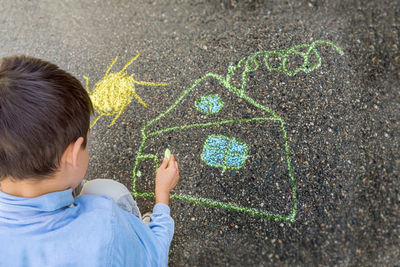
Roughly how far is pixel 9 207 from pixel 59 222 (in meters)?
0.18

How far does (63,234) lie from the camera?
106 centimetres

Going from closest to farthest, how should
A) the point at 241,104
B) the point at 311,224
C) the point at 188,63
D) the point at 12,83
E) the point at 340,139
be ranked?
the point at 12,83 < the point at 311,224 < the point at 340,139 < the point at 241,104 < the point at 188,63

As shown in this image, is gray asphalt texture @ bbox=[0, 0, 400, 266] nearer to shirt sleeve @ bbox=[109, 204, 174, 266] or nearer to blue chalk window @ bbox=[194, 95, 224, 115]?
blue chalk window @ bbox=[194, 95, 224, 115]

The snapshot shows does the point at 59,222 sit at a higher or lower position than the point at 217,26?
lower

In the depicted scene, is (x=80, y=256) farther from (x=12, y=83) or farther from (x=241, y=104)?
(x=241, y=104)

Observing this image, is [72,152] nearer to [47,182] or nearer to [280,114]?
[47,182]

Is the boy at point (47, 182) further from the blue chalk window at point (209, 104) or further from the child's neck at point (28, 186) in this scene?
the blue chalk window at point (209, 104)

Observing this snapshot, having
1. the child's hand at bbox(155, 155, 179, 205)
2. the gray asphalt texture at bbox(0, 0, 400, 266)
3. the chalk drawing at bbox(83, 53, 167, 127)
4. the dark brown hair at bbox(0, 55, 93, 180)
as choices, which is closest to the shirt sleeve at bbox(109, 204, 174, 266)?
the child's hand at bbox(155, 155, 179, 205)

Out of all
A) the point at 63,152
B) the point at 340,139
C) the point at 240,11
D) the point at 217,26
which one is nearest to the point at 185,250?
the point at 63,152

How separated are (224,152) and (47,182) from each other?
3.71ft

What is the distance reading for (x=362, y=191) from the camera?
1.78 metres

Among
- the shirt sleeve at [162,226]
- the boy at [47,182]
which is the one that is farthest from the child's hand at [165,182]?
the boy at [47,182]

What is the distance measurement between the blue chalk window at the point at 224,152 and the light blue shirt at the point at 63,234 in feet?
2.91

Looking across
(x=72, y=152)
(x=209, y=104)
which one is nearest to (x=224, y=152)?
(x=209, y=104)
